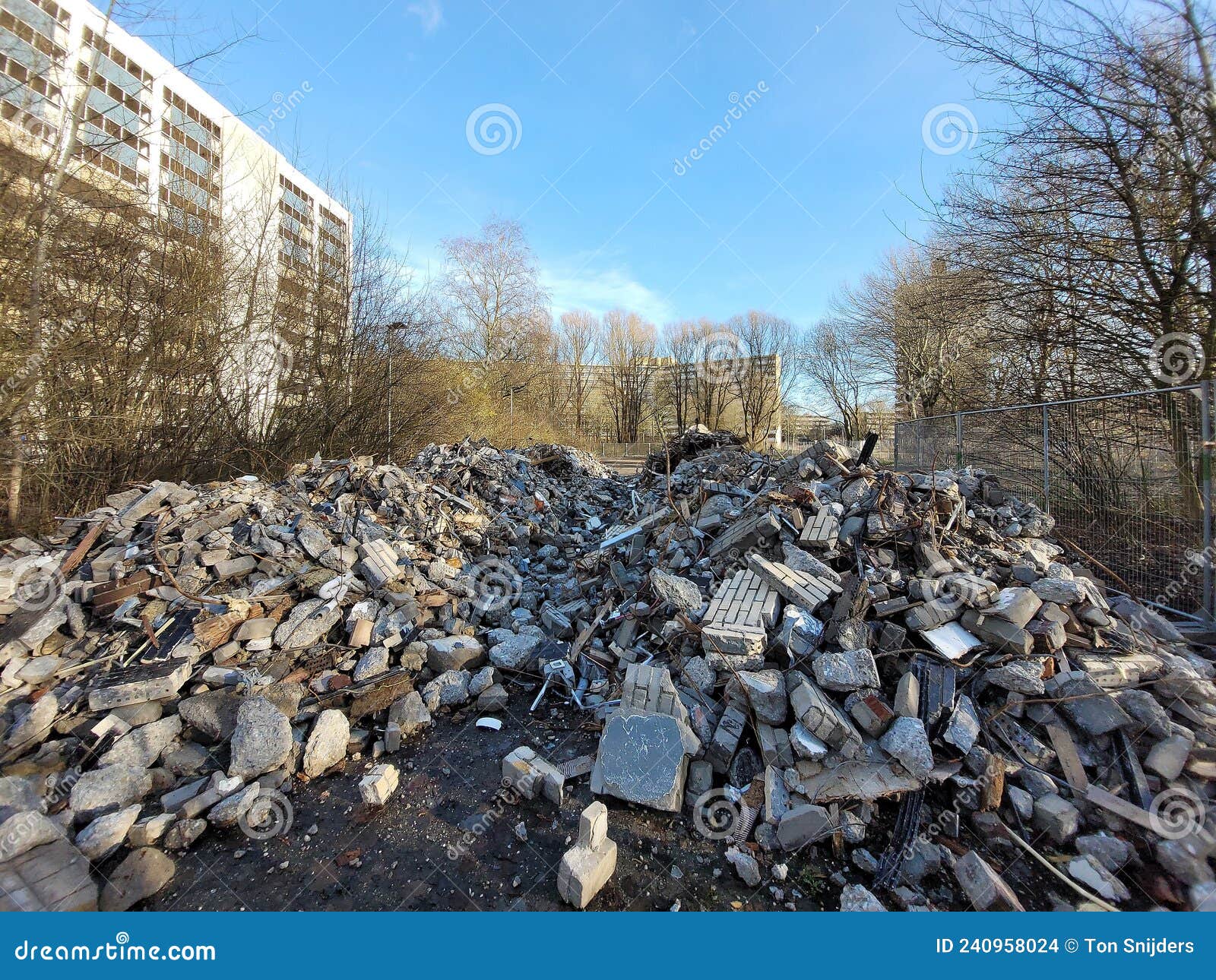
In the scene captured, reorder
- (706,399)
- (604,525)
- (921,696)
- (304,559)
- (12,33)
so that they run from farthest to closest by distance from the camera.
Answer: (706,399) → (604,525) → (304,559) → (12,33) → (921,696)

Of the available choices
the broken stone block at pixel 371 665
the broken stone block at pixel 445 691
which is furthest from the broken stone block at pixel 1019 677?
the broken stone block at pixel 371 665

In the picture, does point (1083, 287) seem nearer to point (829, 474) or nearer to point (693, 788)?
point (829, 474)

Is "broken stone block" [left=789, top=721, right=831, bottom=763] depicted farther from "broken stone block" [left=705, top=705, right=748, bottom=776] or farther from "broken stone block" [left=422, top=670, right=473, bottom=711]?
"broken stone block" [left=422, top=670, right=473, bottom=711]

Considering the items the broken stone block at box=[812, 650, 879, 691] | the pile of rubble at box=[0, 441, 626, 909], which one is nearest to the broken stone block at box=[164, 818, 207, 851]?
the pile of rubble at box=[0, 441, 626, 909]

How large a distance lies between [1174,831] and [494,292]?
2560cm

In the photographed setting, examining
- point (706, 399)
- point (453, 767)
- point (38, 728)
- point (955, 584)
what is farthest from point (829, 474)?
point (706, 399)

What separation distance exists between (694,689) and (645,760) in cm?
78

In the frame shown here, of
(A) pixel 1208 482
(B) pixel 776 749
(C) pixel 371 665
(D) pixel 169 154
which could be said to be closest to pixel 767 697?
(B) pixel 776 749

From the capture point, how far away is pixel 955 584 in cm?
383

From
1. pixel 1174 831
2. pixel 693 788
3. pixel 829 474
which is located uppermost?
pixel 829 474

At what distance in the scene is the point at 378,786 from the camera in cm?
299

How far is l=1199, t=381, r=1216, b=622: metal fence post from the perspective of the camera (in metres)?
4.41

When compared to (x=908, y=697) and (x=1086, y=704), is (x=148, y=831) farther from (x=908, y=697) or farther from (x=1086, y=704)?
(x=1086, y=704)

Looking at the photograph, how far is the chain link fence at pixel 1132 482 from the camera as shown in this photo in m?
4.60
